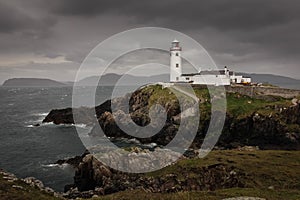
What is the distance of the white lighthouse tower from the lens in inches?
3686

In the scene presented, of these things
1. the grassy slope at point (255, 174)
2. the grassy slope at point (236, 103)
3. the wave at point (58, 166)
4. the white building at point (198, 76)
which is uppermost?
the white building at point (198, 76)

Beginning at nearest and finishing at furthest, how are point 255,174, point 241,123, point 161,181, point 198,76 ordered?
point 255,174 → point 161,181 → point 241,123 → point 198,76

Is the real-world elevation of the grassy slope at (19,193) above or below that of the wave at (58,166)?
above

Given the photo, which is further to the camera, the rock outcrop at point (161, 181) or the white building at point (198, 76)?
the white building at point (198, 76)

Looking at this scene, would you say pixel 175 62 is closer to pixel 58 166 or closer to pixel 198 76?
pixel 198 76

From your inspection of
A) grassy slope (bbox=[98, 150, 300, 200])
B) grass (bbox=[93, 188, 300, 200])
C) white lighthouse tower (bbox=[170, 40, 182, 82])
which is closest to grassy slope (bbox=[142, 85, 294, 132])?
white lighthouse tower (bbox=[170, 40, 182, 82])

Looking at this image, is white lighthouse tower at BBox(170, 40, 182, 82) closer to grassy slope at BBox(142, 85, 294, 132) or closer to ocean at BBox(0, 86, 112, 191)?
grassy slope at BBox(142, 85, 294, 132)

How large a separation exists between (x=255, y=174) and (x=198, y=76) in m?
62.2

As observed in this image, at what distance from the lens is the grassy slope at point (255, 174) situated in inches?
A: 950

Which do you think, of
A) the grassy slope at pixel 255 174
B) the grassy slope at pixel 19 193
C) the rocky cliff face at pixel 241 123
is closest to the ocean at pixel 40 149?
the rocky cliff face at pixel 241 123

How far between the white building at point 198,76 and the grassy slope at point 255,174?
50.4m

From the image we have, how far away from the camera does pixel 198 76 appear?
9169cm

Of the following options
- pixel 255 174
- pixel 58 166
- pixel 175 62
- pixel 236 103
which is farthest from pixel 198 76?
pixel 255 174

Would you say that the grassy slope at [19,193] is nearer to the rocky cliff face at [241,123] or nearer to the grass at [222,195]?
the grass at [222,195]
